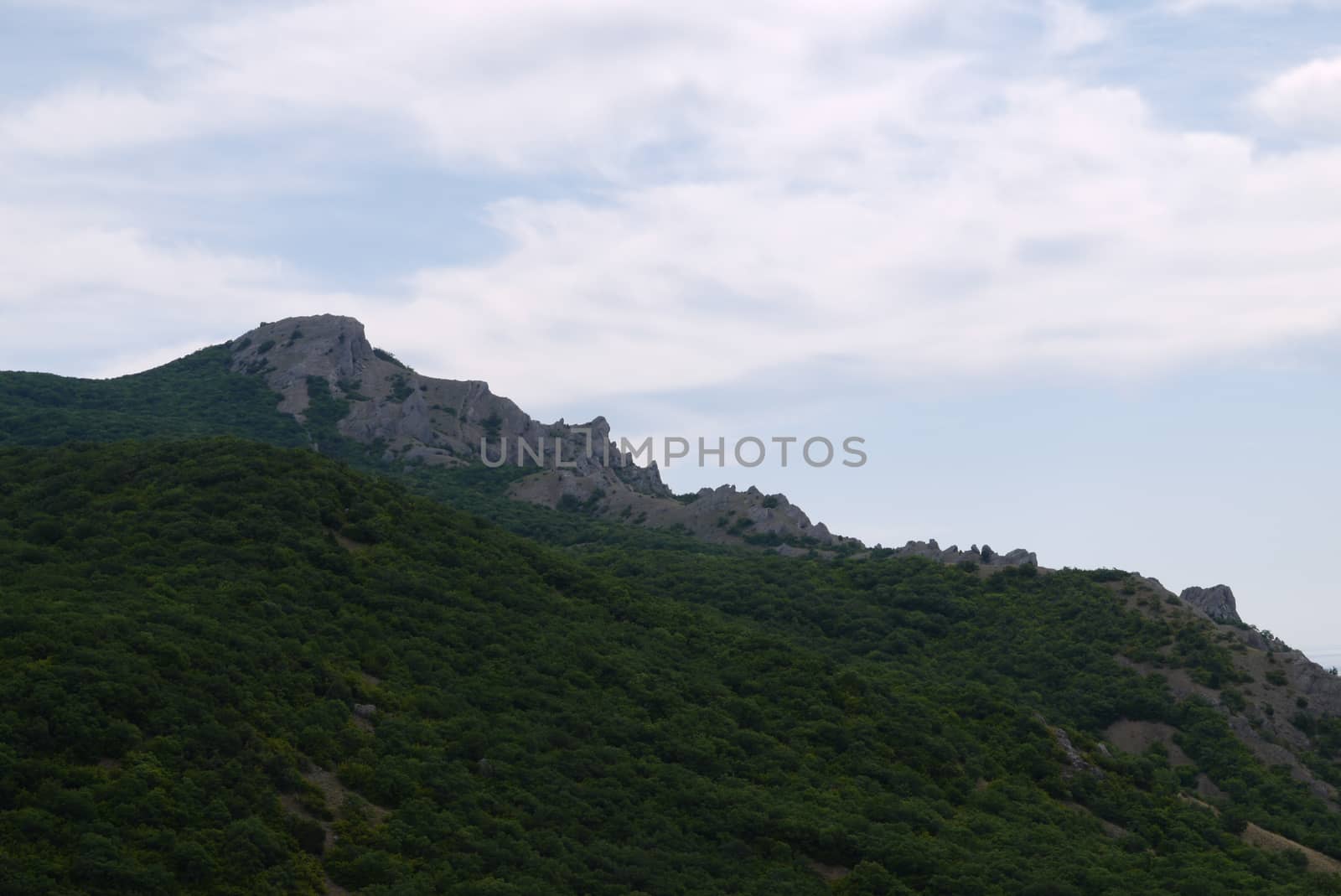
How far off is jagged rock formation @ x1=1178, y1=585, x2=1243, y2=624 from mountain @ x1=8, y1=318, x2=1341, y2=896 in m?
7.20

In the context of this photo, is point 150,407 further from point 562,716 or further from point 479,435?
point 562,716

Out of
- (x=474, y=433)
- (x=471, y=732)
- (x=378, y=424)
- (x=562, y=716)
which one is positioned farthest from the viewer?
(x=474, y=433)

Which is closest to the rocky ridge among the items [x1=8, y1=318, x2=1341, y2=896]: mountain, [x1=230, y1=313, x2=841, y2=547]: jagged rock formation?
[x1=230, y1=313, x2=841, y2=547]: jagged rock formation

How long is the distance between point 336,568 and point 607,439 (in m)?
104

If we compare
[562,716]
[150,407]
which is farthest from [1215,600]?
[150,407]

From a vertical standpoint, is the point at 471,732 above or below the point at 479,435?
below

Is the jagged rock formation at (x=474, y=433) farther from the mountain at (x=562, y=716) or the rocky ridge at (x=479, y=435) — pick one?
the mountain at (x=562, y=716)

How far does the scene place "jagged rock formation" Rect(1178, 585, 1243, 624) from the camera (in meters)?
104

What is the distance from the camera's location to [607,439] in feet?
533

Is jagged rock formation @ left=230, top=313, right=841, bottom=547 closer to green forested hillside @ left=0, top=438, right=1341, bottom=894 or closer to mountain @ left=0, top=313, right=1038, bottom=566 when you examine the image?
mountain @ left=0, top=313, right=1038, bottom=566

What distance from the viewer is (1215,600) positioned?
343 feet

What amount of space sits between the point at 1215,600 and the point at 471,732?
3118 inches

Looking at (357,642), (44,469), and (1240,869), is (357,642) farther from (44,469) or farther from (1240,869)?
(1240,869)

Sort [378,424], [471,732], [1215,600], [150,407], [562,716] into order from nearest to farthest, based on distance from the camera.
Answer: [471,732] < [562,716] < [1215,600] < [150,407] < [378,424]
